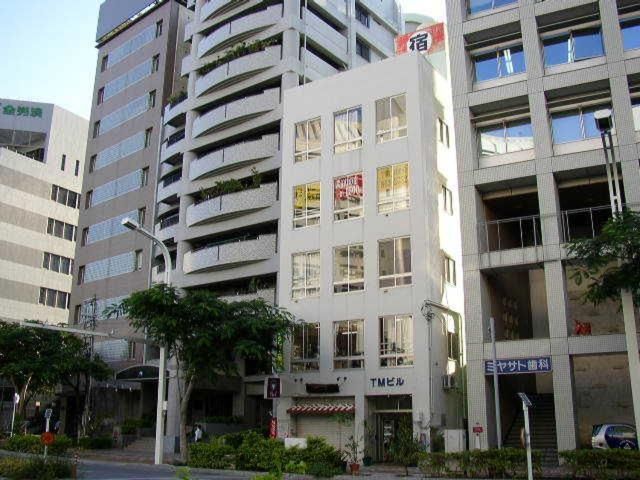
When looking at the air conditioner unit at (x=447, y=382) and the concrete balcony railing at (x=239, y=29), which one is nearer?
the air conditioner unit at (x=447, y=382)

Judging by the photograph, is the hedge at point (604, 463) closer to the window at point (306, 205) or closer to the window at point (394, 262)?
the window at point (394, 262)

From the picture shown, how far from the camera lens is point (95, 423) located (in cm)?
4678

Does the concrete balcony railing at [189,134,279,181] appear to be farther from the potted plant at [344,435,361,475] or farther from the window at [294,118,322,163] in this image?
the potted plant at [344,435,361,475]

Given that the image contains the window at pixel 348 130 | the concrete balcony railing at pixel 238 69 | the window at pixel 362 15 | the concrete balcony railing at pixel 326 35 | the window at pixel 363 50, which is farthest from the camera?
the window at pixel 362 15

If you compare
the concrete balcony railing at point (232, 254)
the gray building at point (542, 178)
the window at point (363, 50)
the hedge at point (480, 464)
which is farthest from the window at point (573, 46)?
the window at point (363, 50)

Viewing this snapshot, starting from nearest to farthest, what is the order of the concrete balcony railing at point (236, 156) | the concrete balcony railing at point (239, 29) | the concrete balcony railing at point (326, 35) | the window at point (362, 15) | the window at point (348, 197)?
the window at point (348, 197) → the concrete balcony railing at point (236, 156) → the concrete balcony railing at point (239, 29) → the concrete balcony railing at point (326, 35) → the window at point (362, 15)

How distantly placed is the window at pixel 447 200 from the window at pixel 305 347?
865 cm

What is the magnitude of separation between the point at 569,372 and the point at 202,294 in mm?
15744

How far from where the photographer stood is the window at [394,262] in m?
32.7

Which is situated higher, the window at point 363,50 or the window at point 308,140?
the window at point 363,50

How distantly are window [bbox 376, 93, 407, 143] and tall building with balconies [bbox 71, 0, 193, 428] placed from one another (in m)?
22.5

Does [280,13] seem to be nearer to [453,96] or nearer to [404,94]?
[404,94]

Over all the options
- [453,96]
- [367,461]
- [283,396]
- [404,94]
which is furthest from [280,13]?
[367,461]

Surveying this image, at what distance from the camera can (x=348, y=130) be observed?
119 ft
